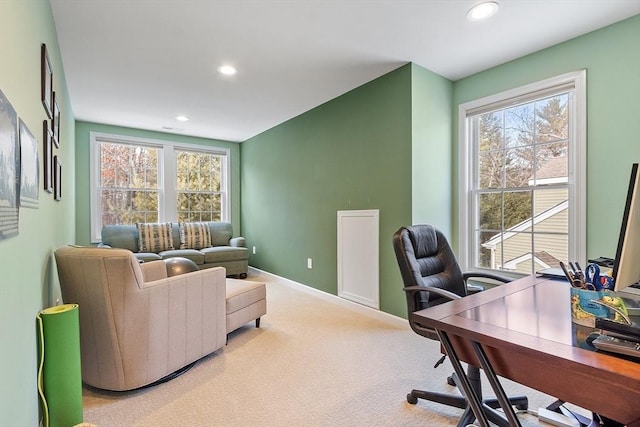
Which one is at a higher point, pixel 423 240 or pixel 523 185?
pixel 523 185

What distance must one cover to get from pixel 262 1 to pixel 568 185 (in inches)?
105

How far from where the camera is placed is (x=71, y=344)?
61.4 inches

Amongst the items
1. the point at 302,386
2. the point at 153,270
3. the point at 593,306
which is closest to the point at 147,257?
the point at 153,270

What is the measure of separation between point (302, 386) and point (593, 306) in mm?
1608

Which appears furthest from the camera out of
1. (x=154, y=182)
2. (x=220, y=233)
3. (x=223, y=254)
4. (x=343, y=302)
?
(x=220, y=233)

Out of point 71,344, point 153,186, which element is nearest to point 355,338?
point 71,344

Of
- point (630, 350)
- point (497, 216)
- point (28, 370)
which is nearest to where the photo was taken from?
point (630, 350)

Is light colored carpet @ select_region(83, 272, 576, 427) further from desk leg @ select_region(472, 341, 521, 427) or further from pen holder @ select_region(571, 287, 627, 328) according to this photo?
pen holder @ select_region(571, 287, 627, 328)

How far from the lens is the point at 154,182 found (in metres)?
5.29

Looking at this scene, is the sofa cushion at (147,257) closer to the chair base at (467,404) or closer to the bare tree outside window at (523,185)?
the chair base at (467,404)

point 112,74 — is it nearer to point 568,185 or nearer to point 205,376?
point 205,376

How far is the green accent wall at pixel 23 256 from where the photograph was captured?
103 cm

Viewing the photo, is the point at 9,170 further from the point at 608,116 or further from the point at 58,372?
the point at 608,116

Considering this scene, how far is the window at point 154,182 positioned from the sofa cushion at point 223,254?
978mm
